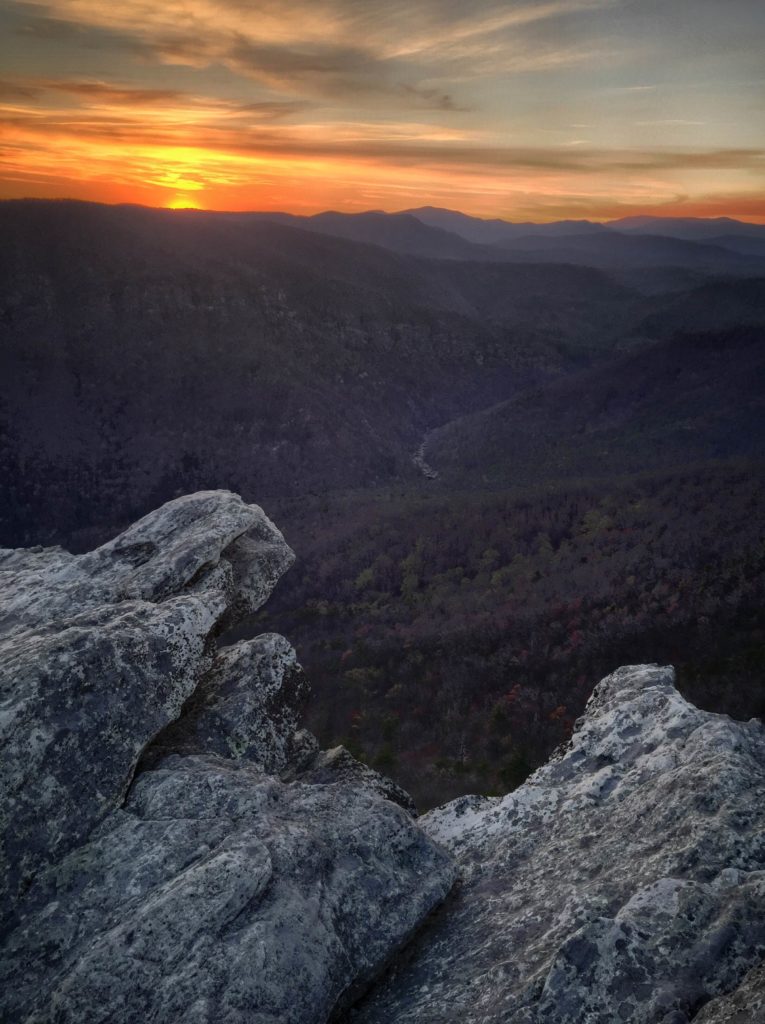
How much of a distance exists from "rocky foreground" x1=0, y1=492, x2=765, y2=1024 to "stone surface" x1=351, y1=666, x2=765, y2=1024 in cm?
2

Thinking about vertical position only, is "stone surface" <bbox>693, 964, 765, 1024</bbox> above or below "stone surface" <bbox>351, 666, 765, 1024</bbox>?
above

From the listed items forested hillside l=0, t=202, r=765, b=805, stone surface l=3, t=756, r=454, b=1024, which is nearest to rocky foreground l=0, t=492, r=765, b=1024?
stone surface l=3, t=756, r=454, b=1024

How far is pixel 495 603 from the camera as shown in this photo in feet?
131

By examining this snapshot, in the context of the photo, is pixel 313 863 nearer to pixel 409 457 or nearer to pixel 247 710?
pixel 247 710

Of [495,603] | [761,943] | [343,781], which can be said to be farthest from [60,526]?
[761,943]

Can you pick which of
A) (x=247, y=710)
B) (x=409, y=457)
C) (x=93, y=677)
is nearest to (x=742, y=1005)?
(x=247, y=710)

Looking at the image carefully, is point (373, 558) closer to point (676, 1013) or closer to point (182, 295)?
point (676, 1013)

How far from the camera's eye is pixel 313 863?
723 centimetres

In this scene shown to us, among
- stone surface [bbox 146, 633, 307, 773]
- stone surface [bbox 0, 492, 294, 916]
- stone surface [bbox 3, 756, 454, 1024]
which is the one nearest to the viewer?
stone surface [bbox 3, 756, 454, 1024]

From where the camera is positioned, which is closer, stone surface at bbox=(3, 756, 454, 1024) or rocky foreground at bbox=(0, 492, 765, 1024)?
rocky foreground at bbox=(0, 492, 765, 1024)

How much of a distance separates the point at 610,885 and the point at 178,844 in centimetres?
470

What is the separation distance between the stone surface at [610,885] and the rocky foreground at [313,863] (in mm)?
25

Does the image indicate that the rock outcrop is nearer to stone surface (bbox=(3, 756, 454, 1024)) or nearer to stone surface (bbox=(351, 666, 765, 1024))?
stone surface (bbox=(3, 756, 454, 1024))

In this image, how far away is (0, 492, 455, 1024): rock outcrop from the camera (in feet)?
19.9
